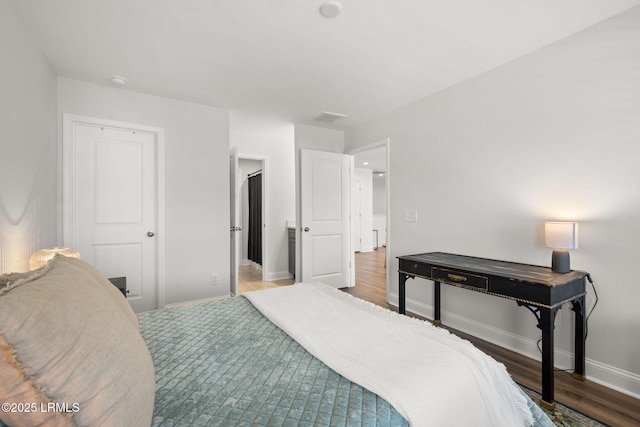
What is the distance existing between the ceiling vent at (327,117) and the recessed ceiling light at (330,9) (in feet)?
6.13

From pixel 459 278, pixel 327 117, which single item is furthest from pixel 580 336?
pixel 327 117

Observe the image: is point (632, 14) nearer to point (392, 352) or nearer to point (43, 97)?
point (392, 352)

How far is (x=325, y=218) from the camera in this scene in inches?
175

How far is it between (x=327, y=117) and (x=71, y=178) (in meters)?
2.91

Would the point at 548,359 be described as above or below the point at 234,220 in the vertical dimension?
below

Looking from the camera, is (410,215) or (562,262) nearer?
(562,262)

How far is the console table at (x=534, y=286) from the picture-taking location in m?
1.88

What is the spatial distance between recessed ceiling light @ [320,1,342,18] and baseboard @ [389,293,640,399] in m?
2.85

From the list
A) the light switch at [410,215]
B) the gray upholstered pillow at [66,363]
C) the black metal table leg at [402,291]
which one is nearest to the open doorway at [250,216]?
the light switch at [410,215]

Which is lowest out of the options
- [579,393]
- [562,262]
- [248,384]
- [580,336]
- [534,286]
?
[579,393]

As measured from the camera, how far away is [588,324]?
216 centimetres

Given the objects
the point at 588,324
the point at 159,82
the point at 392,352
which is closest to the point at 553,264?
the point at 588,324

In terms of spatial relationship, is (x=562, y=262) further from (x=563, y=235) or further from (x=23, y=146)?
(x=23, y=146)

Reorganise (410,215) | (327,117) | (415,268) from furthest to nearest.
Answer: (327,117) < (410,215) < (415,268)
